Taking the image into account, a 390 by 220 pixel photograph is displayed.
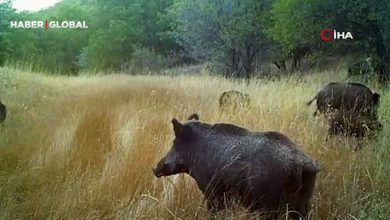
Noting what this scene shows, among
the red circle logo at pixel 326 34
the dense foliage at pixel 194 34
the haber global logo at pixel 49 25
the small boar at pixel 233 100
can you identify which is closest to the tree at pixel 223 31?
the dense foliage at pixel 194 34

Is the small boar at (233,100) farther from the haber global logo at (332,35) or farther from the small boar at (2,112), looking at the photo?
the small boar at (2,112)

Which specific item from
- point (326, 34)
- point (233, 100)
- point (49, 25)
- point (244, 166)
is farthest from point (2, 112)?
point (326, 34)

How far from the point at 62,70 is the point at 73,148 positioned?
383 mm

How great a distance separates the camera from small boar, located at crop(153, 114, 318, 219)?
2061mm

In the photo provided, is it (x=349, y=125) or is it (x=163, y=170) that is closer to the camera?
(x=163, y=170)

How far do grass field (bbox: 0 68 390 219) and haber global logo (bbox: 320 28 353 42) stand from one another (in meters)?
0.32

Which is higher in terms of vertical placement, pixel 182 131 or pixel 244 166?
pixel 182 131

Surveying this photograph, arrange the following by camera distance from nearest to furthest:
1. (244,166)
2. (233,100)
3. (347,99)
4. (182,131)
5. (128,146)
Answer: (244,166) < (182,131) < (128,146) < (233,100) < (347,99)

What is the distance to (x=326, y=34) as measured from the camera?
9.81ft

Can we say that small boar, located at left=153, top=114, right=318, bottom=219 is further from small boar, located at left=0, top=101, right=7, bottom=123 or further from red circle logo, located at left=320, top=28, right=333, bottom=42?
red circle logo, located at left=320, top=28, right=333, bottom=42

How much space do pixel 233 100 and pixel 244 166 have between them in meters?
0.74

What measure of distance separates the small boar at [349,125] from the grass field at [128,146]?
0.04m

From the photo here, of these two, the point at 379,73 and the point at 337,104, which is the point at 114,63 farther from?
the point at 379,73

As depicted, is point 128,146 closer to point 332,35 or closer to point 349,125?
point 349,125
